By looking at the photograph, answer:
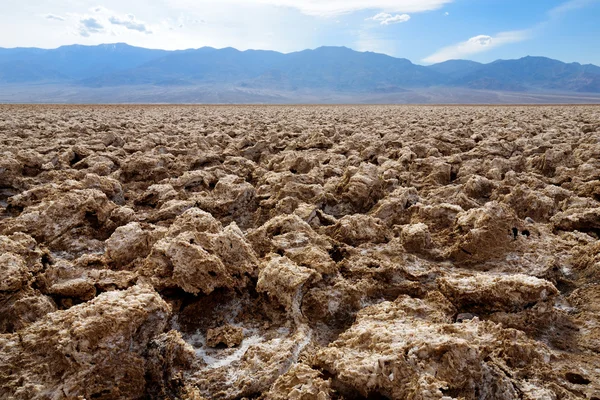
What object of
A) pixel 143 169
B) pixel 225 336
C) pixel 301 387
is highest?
pixel 143 169

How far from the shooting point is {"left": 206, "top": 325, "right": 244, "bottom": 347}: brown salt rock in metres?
2.12

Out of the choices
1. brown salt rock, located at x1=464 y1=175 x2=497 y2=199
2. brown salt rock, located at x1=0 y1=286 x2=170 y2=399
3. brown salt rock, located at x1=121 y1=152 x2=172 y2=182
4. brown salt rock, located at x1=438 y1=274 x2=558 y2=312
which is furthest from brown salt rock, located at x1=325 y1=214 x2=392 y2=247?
brown salt rock, located at x1=121 y1=152 x2=172 y2=182

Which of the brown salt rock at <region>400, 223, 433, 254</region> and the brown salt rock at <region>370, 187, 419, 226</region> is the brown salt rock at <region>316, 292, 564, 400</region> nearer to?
the brown salt rock at <region>400, 223, 433, 254</region>

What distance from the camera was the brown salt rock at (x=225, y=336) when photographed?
2115mm

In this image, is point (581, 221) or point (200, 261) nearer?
point (200, 261)

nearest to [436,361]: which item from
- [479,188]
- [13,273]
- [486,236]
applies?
[486,236]

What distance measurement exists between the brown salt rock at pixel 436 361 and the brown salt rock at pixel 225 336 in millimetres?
526

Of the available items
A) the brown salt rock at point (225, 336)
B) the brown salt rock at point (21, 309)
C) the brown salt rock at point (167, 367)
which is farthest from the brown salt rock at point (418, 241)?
the brown salt rock at point (21, 309)

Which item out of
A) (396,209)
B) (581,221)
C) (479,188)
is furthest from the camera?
(479,188)

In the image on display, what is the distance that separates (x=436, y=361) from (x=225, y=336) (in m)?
1.06

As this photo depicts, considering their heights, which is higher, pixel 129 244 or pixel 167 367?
pixel 129 244

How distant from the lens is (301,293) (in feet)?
7.84

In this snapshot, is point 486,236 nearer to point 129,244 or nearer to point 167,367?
point 167,367

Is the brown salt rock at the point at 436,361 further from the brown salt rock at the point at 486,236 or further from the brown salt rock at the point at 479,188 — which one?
the brown salt rock at the point at 479,188
